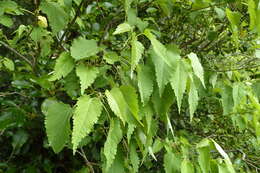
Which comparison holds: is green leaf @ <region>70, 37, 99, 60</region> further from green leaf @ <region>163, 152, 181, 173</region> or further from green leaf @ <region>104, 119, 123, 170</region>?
green leaf @ <region>163, 152, 181, 173</region>

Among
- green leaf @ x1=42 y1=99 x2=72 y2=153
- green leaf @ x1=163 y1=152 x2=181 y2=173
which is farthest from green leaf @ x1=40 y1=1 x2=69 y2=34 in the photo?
green leaf @ x1=163 y1=152 x2=181 y2=173

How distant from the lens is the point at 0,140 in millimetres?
1882

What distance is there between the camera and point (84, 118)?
0.68m

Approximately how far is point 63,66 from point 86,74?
8cm

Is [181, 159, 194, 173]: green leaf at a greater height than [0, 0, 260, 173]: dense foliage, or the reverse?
[0, 0, 260, 173]: dense foliage

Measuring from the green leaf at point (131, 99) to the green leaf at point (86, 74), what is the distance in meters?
0.08

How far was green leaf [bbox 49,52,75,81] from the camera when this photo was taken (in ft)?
2.67

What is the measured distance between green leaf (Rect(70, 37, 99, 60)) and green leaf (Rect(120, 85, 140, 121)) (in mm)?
129

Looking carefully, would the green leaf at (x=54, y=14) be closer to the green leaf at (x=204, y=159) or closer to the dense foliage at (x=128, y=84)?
the dense foliage at (x=128, y=84)

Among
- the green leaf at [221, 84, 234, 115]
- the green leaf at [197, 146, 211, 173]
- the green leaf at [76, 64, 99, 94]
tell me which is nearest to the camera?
the green leaf at [76, 64, 99, 94]

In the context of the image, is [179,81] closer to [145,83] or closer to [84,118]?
[145,83]

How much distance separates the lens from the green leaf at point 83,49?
810 mm

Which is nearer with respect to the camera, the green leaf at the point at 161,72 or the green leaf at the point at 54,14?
the green leaf at the point at 161,72

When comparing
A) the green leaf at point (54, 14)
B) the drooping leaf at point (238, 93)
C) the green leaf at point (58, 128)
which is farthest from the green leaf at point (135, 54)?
the drooping leaf at point (238, 93)
